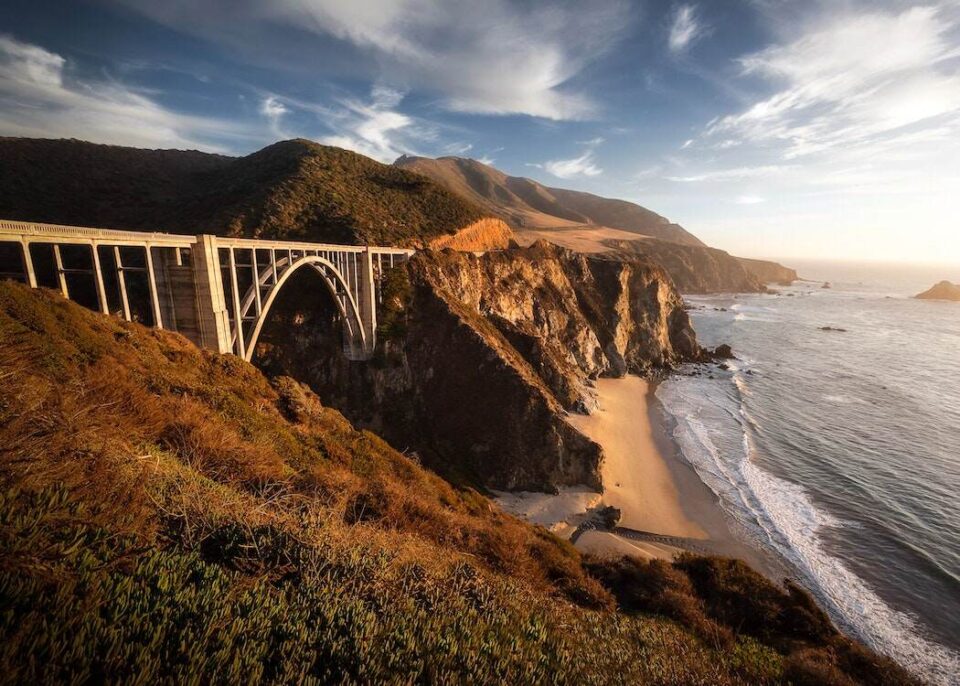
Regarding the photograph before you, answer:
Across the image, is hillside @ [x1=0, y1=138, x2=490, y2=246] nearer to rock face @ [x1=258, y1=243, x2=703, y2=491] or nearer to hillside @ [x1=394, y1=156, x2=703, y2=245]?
rock face @ [x1=258, y1=243, x2=703, y2=491]

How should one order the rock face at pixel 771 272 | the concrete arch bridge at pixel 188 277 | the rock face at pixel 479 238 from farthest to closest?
1. the rock face at pixel 771 272
2. the rock face at pixel 479 238
3. the concrete arch bridge at pixel 188 277

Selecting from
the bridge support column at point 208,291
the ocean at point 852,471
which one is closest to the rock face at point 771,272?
the ocean at point 852,471

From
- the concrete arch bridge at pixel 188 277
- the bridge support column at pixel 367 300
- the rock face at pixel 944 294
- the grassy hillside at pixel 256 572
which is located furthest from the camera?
the rock face at pixel 944 294

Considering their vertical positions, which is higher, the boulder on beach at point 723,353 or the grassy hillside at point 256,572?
the grassy hillside at point 256,572

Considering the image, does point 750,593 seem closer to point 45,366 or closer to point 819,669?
point 819,669

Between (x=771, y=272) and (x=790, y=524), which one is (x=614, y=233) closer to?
(x=771, y=272)

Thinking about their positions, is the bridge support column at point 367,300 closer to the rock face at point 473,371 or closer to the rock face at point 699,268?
the rock face at point 473,371

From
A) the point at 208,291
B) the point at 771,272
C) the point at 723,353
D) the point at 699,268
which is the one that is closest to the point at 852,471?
the point at 723,353
